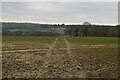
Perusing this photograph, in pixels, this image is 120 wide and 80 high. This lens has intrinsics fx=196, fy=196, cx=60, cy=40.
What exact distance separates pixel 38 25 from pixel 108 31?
88.9m

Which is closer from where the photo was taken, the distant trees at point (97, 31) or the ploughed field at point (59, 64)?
the ploughed field at point (59, 64)

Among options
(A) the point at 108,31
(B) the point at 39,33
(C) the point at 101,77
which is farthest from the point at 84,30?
(C) the point at 101,77

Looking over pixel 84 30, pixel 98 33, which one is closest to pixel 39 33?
pixel 84 30

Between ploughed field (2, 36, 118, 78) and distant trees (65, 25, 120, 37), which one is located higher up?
distant trees (65, 25, 120, 37)

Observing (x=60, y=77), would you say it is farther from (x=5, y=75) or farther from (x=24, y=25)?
(x=24, y=25)

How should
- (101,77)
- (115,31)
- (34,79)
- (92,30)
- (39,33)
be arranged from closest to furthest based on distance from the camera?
(34,79)
(101,77)
(115,31)
(92,30)
(39,33)

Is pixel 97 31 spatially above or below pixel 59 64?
above

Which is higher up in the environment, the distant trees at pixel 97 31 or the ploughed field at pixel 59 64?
the distant trees at pixel 97 31

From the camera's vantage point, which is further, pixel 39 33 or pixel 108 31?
pixel 39 33

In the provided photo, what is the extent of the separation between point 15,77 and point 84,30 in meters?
119

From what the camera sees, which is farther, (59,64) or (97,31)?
(97,31)

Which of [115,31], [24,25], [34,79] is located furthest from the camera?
[24,25]

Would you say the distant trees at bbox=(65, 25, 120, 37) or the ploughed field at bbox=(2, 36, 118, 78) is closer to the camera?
the ploughed field at bbox=(2, 36, 118, 78)

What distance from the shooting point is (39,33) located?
143 metres
